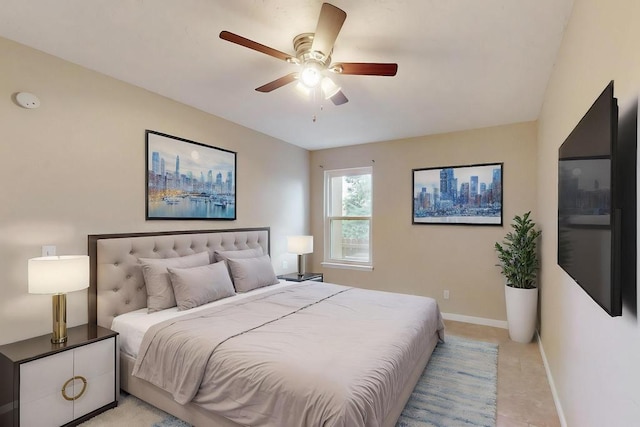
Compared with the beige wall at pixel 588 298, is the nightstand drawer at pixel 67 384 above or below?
below

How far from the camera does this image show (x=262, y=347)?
1.93 m

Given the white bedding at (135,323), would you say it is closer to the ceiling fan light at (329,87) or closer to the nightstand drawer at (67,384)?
the nightstand drawer at (67,384)

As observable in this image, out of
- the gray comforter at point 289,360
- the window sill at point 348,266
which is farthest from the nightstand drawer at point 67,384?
the window sill at point 348,266

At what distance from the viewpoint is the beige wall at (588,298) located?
3.41 feet

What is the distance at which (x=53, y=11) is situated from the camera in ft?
6.17

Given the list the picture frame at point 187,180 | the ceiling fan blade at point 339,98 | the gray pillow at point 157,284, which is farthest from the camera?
the picture frame at point 187,180

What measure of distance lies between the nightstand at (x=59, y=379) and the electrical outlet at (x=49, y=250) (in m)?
0.58

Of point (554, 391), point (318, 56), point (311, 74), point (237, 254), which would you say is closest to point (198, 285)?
point (237, 254)

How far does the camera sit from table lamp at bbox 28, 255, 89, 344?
199cm

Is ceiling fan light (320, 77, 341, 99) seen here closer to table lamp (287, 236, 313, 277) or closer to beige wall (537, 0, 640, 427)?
beige wall (537, 0, 640, 427)

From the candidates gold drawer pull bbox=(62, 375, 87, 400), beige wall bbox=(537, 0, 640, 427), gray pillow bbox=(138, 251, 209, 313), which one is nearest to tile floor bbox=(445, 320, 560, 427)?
beige wall bbox=(537, 0, 640, 427)

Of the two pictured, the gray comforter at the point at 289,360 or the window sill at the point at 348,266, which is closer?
the gray comforter at the point at 289,360

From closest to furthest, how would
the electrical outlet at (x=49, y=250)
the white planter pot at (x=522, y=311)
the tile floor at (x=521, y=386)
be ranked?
the tile floor at (x=521, y=386) → the electrical outlet at (x=49, y=250) → the white planter pot at (x=522, y=311)

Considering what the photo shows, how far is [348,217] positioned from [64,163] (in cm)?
365
